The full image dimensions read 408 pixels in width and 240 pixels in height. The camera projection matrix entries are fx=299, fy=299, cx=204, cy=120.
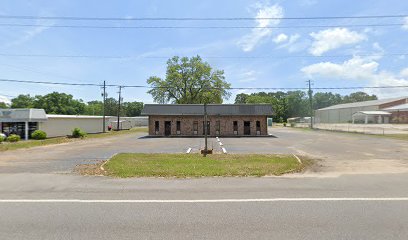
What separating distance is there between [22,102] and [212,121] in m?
72.9

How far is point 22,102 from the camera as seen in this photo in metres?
88.5

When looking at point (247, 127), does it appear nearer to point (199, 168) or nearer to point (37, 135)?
point (37, 135)

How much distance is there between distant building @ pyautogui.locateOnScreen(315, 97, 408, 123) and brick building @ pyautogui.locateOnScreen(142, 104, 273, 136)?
5587cm

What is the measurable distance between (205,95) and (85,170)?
176 feet

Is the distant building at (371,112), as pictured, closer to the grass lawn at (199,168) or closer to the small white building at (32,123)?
the small white building at (32,123)

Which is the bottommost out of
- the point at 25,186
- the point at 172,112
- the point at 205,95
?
the point at 25,186

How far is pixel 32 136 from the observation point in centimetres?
3316

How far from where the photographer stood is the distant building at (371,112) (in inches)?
3241

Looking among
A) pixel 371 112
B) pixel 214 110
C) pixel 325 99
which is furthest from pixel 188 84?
pixel 325 99

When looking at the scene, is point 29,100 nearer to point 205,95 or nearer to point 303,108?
point 205,95
